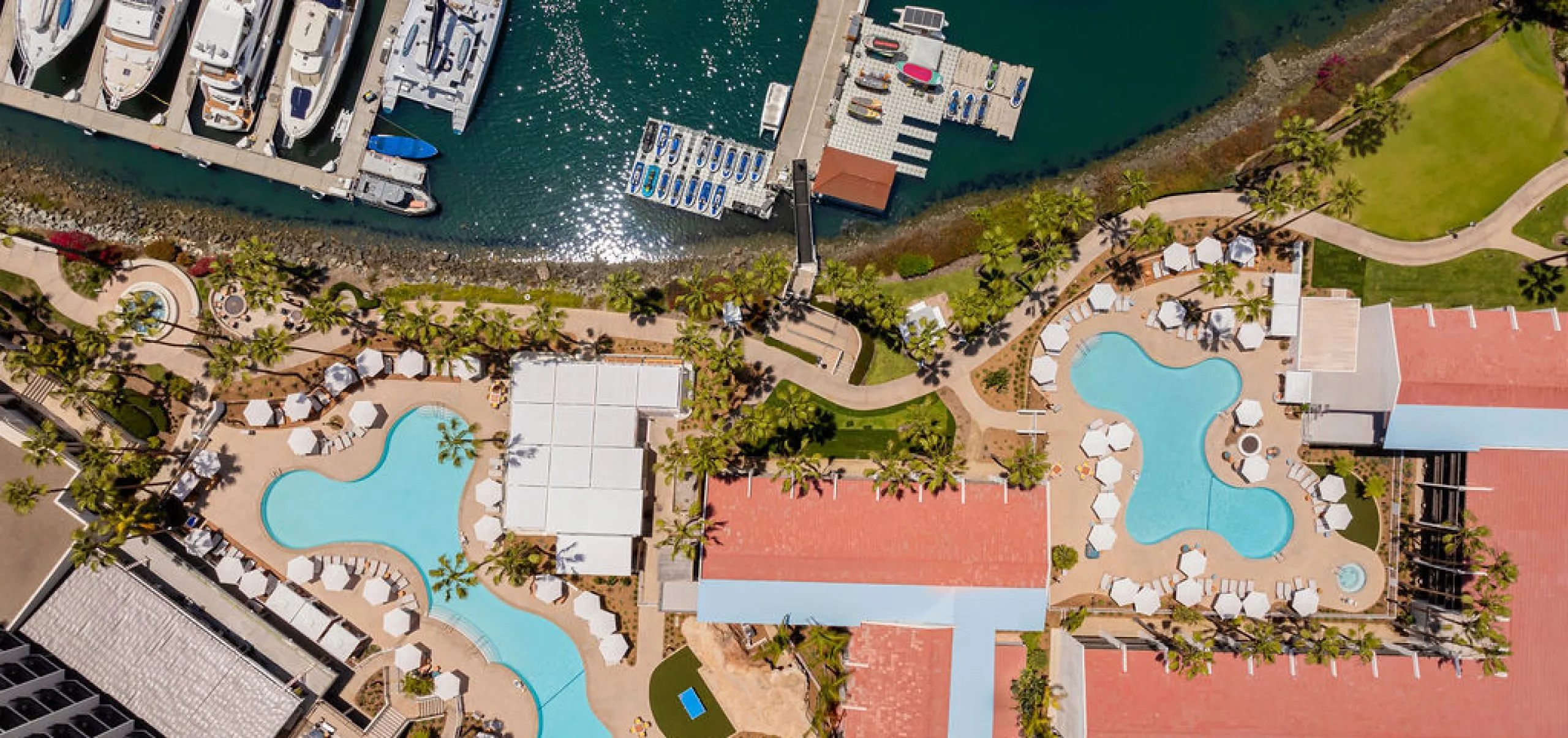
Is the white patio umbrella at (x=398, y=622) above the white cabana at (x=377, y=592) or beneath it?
beneath

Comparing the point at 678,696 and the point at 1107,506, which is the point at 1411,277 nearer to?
the point at 1107,506

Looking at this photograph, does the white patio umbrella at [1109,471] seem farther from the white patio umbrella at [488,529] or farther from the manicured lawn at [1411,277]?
the white patio umbrella at [488,529]

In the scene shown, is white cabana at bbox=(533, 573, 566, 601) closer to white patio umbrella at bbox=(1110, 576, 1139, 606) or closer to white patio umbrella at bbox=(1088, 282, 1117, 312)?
white patio umbrella at bbox=(1110, 576, 1139, 606)

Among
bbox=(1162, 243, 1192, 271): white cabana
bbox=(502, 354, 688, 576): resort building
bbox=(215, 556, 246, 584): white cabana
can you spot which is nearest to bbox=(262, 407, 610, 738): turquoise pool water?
bbox=(215, 556, 246, 584): white cabana

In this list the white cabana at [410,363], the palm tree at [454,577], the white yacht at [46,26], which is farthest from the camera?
the white yacht at [46,26]

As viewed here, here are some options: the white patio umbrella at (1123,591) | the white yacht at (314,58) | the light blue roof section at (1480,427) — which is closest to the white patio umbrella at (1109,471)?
the white patio umbrella at (1123,591)

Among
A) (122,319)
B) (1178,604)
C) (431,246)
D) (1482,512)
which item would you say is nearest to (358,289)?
(431,246)
